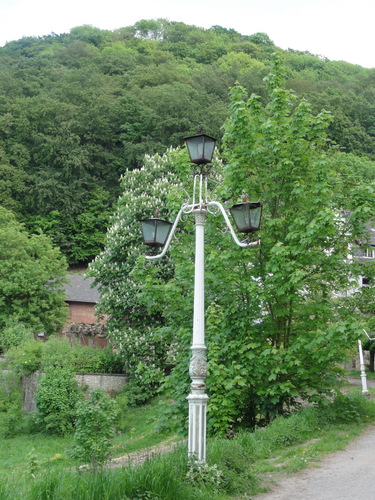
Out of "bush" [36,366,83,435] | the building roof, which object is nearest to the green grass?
"bush" [36,366,83,435]

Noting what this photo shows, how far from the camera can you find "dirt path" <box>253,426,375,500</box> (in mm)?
7094

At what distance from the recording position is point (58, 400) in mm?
24609

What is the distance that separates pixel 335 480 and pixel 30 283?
29.8 m

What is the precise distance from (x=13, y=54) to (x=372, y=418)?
113292mm

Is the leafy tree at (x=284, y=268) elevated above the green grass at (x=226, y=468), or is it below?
above

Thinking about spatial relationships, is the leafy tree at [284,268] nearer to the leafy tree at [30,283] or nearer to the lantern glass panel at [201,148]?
the lantern glass panel at [201,148]

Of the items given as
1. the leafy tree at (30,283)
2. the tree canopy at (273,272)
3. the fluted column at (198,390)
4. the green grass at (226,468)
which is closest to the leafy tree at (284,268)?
the tree canopy at (273,272)

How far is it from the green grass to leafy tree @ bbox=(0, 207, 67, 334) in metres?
25.1

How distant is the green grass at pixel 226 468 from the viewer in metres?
5.97

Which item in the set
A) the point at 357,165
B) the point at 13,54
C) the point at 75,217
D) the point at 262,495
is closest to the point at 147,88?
the point at 75,217

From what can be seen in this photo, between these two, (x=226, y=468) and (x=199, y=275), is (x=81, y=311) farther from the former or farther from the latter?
(x=226, y=468)

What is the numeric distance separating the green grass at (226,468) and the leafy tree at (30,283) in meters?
25.1

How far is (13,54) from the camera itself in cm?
11062

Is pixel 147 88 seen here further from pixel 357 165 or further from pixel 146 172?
pixel 146 172
